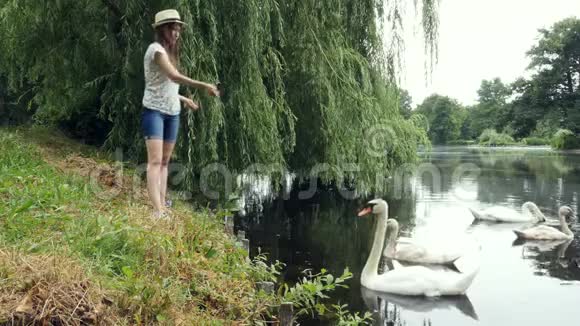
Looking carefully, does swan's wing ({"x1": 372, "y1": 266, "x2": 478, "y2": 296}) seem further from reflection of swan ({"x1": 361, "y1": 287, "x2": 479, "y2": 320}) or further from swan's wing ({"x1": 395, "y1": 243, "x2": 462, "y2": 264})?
swan's wing ({"x1": 395, "y1": 243, "x2": 462, "y2": 264})

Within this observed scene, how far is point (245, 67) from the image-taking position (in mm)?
6242

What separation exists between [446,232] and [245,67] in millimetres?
5621

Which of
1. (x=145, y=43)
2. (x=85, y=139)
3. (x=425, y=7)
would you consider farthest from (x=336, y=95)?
(x=85, y=139)

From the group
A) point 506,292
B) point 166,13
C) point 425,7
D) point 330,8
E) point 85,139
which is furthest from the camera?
point 85,139

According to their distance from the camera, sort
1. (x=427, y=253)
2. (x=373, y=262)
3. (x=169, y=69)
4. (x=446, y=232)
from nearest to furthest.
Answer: (x=169, y=69), (x=373, y=262), (x=427, y=253), (x=446, y=232)

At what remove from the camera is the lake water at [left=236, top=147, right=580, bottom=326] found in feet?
19.0

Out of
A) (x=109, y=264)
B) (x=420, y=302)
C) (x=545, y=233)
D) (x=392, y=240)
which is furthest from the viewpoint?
(x=545, y=233)

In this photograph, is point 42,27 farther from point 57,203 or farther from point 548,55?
point 548,55

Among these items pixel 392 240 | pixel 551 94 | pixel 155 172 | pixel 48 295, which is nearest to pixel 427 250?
pixel 392 240

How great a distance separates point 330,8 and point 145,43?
2526 millimetres

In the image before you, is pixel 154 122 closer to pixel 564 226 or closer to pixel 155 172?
pixel 155 172

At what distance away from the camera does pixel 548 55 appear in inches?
1882

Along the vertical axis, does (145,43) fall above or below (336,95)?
above

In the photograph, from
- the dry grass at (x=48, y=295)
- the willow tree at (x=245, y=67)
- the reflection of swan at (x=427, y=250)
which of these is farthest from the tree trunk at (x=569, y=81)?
the dry grass at (x=48, y=295)
